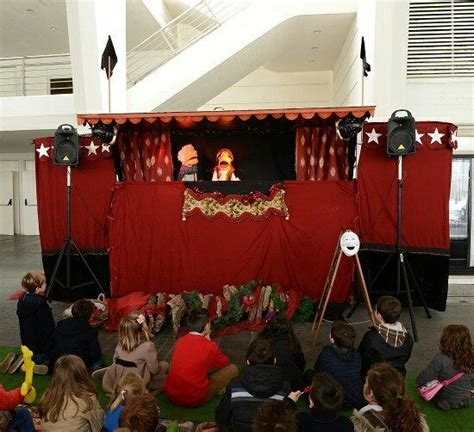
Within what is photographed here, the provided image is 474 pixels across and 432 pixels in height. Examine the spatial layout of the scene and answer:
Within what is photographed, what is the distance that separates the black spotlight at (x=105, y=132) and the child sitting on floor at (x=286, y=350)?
3.98m

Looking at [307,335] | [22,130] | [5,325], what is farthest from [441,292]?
[22,130]

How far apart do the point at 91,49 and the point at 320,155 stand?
14.8ft

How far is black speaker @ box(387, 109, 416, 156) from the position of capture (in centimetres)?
578

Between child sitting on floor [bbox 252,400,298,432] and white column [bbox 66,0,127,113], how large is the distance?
7063mm

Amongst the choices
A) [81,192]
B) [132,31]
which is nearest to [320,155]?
[81,192]

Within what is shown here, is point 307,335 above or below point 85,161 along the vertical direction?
below

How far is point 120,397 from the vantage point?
300 cm

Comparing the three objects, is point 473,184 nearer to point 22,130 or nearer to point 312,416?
point 312,416

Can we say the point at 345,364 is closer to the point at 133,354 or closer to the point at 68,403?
the point at 133,354

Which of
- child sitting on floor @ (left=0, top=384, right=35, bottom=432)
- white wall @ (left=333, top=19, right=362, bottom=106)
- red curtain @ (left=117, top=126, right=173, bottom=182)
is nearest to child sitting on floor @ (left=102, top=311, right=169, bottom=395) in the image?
child sitting on floor @ (left=0, top=384, right=35, bottom=432)

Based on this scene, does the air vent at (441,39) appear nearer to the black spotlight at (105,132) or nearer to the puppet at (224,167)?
the puppet at (224,167)

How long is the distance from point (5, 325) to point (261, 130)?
5.00 m

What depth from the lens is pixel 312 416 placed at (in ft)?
8.70

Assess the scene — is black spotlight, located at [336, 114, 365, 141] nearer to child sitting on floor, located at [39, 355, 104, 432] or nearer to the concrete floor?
the concrete floor
